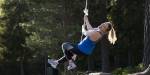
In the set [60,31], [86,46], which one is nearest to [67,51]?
[86,46]

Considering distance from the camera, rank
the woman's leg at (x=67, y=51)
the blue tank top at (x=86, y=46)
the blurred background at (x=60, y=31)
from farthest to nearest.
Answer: the blurred background at (x=60, y=31)
the blue tank top at (x=86, y=46)
the woman's leg at (x=67, y=51)

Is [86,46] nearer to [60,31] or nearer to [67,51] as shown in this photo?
[67,51]

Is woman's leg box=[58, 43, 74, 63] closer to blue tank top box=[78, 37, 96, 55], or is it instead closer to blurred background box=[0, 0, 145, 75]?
blue tank top box=[78, 37, 96, 55]

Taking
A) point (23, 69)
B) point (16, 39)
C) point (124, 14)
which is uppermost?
point (124, 14)

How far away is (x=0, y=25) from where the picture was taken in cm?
4947

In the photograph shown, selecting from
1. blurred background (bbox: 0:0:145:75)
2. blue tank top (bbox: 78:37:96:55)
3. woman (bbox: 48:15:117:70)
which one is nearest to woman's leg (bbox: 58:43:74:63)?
woman (bbox: 48:15:117:70)

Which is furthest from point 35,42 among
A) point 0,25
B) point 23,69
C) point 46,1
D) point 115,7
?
point 23,69

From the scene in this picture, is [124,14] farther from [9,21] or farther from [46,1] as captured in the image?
[9,21]

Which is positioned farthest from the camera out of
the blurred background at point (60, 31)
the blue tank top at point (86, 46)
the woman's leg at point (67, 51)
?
the blurred background at point (60, 31)

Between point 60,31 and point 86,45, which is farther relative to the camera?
point 60,31

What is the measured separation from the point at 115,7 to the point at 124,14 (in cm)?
94

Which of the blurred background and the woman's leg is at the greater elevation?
the woman's leg

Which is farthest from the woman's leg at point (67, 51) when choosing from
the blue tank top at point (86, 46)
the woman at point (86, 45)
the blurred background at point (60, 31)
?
the blurred background at point (60, 31)

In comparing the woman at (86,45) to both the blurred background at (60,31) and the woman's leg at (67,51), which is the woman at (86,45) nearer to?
the woman's leg at (67,51)
